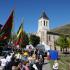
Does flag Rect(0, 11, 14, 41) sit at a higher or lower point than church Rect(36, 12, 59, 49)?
lower

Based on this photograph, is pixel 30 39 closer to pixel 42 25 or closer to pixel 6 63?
pixel 42 25

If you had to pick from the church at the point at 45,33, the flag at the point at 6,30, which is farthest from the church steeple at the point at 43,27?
the flag at the point at 6,30

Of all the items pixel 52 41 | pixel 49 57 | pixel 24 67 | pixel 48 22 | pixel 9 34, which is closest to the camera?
pixel 24 67

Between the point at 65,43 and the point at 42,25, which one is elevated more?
the point at 42,25

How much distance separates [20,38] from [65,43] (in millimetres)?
70516

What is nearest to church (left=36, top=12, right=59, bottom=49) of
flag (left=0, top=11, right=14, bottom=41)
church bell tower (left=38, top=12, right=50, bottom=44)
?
church bell tower (left=38, top=12, right=50, bottom=44)

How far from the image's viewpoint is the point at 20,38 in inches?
1133

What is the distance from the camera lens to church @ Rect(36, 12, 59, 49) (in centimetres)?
12300

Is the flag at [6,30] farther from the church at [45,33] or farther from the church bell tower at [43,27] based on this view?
the church bell tower at [43,27]

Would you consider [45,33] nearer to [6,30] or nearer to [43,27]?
[43,27]

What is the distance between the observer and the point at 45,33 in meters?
125

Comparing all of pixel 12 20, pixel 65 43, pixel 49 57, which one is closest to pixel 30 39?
pixel 65 43

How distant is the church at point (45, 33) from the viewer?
12300cm

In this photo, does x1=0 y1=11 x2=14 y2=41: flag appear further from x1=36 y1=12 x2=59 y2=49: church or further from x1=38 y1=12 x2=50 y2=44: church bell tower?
x1=38 y1=12 x2=50 y2=44: church bell tower
